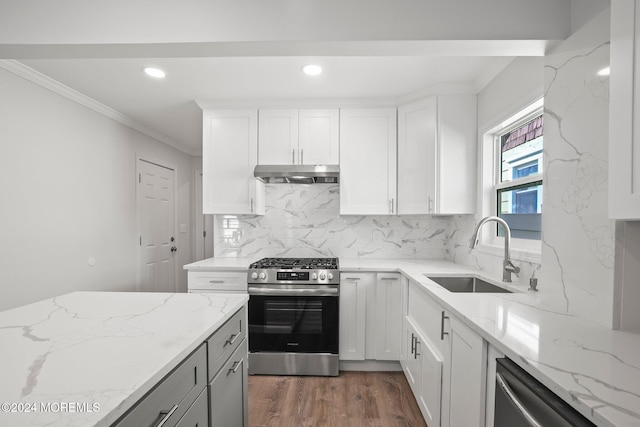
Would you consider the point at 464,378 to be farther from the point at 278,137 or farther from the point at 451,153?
the point at 278,137

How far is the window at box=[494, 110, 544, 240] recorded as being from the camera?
5.94 ft

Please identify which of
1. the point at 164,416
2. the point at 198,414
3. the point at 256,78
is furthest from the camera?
the point at 256,78

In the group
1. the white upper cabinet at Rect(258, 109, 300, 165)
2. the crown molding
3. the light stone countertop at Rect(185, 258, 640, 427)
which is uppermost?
the crown molding

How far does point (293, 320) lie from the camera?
238cm

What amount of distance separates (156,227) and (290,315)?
8.38 ft

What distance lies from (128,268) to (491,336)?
144 inches

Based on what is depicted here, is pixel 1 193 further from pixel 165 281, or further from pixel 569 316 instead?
pixel 569 316

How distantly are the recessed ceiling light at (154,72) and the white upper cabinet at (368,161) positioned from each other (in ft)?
5.08

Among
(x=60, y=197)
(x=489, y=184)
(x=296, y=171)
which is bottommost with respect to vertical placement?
(x=60, y=197)

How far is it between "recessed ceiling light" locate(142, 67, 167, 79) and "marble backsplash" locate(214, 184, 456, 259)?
4.43ft

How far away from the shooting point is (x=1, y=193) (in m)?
Answer: 1.98

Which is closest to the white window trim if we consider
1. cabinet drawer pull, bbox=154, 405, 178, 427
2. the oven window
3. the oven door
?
the oven door

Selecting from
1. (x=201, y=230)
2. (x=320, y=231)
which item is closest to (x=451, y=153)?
(x=320, y=231)

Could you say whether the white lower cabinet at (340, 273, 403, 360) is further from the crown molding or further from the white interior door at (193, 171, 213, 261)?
the white interior door at (193, 171, 213, 261)
